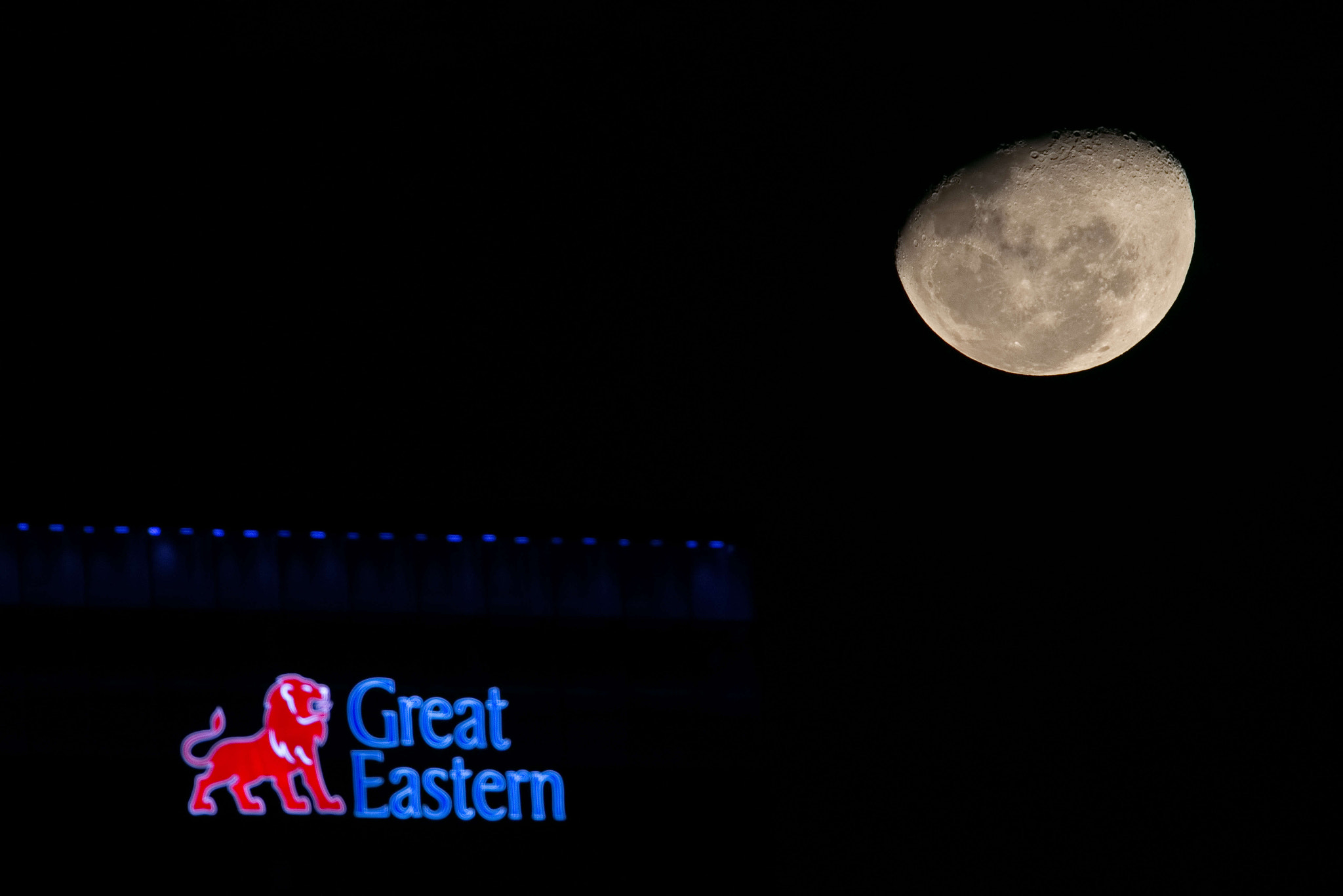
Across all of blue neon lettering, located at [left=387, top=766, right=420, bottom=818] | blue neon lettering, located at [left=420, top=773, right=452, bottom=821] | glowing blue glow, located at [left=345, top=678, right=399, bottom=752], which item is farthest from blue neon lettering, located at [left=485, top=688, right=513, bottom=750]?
glowing blue glow, located at [left=345, top=678, right=399, bottom=752]

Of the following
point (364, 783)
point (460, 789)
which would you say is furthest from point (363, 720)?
point (460, 789)

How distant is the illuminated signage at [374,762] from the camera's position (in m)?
22.7

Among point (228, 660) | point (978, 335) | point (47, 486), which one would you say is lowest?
point (978, 335)

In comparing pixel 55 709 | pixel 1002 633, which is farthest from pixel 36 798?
pixel 1002 633

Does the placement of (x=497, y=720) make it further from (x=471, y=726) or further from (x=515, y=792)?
(x=515, y=792)

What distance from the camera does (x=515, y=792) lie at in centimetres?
2317

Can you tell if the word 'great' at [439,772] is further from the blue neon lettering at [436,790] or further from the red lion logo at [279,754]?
the red lion logo at [279,754]

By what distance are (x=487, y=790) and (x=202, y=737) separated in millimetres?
3973

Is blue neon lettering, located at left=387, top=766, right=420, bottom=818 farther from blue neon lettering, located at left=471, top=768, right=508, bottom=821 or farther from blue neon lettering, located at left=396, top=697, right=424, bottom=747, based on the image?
blue neon lettering, located at left=471, top=768, right=508, bottom=821

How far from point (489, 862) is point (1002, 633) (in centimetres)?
810

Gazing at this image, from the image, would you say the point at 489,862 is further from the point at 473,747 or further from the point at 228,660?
the point at 228,660

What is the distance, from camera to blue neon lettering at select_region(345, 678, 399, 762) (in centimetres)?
2309

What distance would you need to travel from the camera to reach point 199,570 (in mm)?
22953

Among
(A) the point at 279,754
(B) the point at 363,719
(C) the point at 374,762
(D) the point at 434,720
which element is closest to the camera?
(A) the point at 279,754
